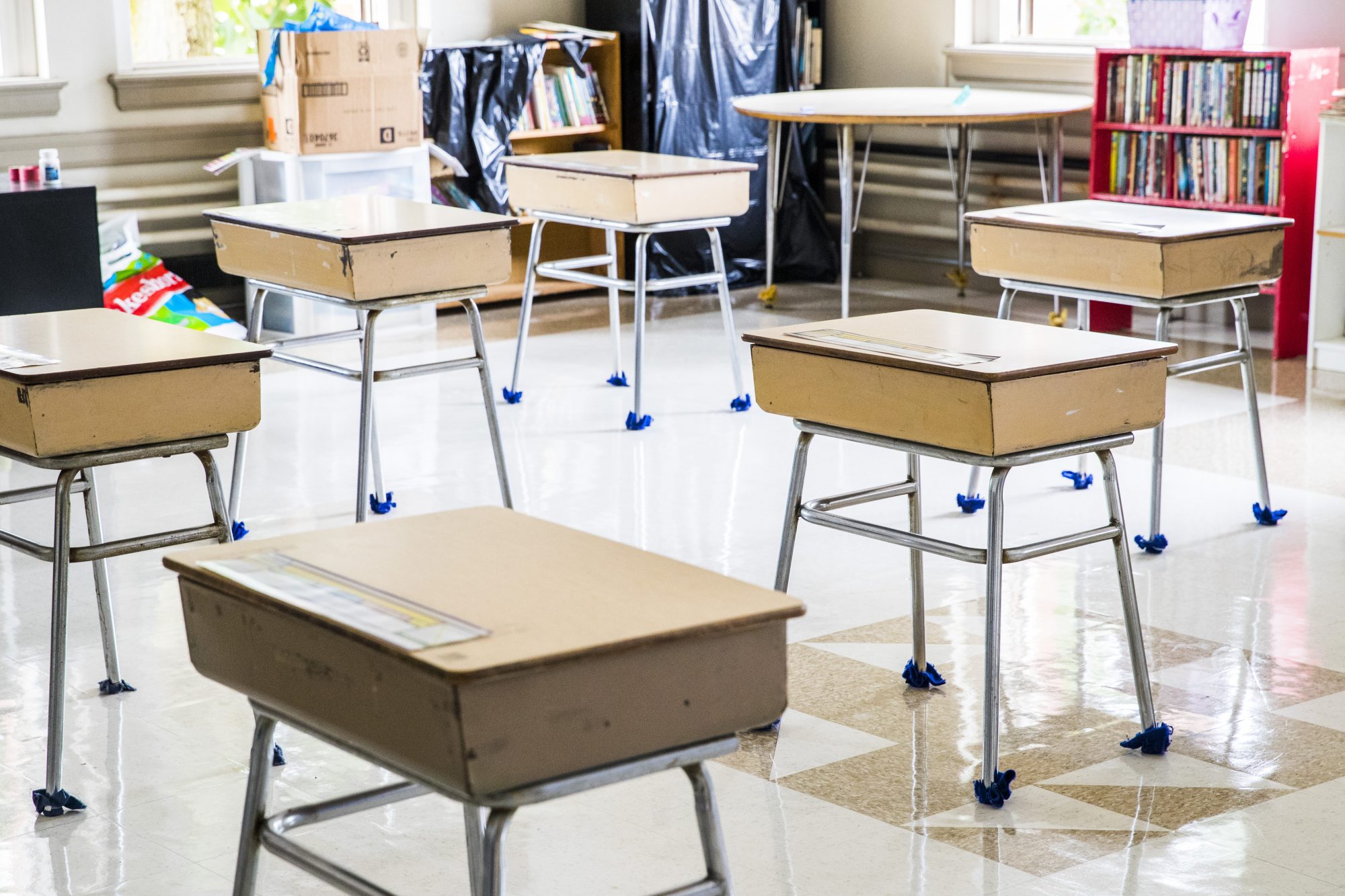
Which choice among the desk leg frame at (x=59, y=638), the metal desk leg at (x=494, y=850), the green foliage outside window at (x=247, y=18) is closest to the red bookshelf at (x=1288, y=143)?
the green foliage outside window at (x=247, y=18)

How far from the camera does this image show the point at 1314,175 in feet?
18.7

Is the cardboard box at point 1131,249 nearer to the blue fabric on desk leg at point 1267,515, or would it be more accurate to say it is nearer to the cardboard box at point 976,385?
the blue fabric on desk leg at point 1267,515

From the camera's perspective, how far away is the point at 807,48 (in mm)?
7461

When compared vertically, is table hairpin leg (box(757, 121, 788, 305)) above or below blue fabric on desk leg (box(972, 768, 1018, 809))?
above

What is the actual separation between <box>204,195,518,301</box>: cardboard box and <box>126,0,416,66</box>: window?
9.45 feet

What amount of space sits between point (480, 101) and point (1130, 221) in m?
3.61

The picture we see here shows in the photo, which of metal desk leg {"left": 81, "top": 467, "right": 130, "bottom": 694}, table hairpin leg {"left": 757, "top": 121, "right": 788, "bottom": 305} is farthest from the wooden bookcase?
metal desk leg {"left": 81, "top": 467, "right": 130, "bottom": 694}

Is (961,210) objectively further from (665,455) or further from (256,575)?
(256,575)

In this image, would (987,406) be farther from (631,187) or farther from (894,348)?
(631,187)

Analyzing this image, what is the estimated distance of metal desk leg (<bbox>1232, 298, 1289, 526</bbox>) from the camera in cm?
363

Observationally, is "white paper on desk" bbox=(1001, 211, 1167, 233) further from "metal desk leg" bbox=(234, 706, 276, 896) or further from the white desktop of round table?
"metal desk leg" bbox=(234, 706, 276, 896)

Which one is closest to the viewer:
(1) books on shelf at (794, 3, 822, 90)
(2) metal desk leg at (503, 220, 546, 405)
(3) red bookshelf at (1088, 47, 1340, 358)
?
(2) metal desk leg at (503, 220, 546, 405)

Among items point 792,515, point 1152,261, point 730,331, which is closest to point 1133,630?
point 792,515

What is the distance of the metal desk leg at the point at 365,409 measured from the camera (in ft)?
11.0
